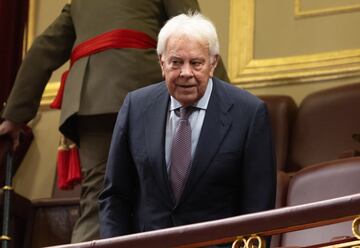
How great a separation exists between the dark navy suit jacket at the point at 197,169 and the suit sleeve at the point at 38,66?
3.14 ft

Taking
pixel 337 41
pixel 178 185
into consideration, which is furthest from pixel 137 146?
pixel 337 41

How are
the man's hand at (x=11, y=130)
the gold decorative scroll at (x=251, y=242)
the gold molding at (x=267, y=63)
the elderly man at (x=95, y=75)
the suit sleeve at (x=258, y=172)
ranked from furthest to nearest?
the gold molding at (x=267, y=63), the man's hand at (x=11, y=130), the elderly man at (x=95, y=75), the suit sleeve at (x=258, y=172), the gold decorative scroll at (x=251, y=242)

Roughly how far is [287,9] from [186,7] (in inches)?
35.0

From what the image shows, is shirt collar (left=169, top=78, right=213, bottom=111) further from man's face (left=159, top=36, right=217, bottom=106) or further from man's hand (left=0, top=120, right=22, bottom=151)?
man's hand (left=0, top=120, right=22, bottom=151)

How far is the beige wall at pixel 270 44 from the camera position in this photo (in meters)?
3.75

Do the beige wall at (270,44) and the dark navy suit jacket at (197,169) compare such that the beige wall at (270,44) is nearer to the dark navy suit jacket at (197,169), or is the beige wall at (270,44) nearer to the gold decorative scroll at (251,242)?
the dark navy suit jacket at (197,169)

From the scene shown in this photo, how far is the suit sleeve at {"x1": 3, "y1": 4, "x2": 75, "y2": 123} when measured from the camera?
3248mm

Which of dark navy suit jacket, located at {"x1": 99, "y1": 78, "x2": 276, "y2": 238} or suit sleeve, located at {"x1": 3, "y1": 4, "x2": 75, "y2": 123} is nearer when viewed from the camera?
dark navy suit jacket, located at {"x1": 99, "y1": 78, "x2": 276, "y2": 238}

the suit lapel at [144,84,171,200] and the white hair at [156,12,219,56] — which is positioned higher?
the white hair at [156,12,219,56]

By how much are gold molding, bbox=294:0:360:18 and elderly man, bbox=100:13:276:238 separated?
151 cm

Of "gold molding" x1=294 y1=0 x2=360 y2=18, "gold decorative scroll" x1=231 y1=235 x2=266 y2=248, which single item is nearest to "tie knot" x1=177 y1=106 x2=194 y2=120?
"gold decorative scroll" x1=231 y1=235 x2=266 y2=248

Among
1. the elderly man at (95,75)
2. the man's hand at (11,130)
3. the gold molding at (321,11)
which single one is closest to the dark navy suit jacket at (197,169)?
the elderly man at (95,75)

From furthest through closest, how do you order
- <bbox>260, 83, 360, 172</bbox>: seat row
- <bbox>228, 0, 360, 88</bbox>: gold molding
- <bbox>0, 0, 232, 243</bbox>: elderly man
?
<bbox>228, 0, 360, 88</bbox>: gold molding < <bbox>260, 83, 360, 172</bbox>: seat row < <bbox>0, 0, 232, 243</bbox>: elderly man

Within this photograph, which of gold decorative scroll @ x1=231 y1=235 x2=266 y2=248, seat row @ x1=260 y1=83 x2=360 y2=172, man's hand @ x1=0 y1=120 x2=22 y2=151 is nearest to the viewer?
gold decorative scroll @ x1=231 y1=235 x2=266 y2=248
